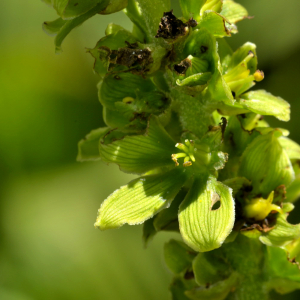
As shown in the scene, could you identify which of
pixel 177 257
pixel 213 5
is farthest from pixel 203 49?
pixel 177 257

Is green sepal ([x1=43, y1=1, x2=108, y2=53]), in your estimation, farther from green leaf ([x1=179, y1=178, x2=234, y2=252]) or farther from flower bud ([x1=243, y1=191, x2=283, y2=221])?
flower bud ([x1=243, y1=191, x2=283, y2=221])

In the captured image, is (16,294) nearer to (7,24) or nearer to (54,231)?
(54,231)

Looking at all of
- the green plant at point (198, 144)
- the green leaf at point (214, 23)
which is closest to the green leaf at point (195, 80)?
the green plant at point (198, 144)

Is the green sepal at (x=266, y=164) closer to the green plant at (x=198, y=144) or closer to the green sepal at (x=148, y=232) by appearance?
the green plant at (x=198, y=144)

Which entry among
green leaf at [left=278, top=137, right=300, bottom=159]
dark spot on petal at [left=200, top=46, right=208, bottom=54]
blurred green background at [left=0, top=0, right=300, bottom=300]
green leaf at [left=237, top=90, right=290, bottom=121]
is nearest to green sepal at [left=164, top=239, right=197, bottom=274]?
green leaf at [left=278, top=137, right=300, bottom=159]

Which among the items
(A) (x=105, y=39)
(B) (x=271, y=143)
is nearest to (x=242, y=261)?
(B) (x=271, y=143)

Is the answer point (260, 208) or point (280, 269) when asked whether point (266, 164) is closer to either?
point (260, 208)
